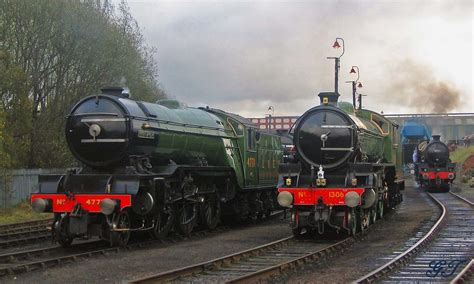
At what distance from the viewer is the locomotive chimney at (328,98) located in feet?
47.4

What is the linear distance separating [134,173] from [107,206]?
1137 mm

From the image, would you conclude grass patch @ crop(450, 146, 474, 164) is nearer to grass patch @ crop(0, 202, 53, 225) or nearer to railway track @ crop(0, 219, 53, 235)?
grass patch @ crop(0, 202, 53, 225)

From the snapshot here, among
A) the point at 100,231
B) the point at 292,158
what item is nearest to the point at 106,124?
the point at 100,231

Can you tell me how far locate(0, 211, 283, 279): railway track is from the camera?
33.0 ft

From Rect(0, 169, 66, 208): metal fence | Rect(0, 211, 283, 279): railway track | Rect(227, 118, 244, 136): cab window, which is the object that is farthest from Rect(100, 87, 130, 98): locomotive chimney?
Rect(0, 169, 66, 208): metal fence

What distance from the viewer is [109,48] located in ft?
93.7

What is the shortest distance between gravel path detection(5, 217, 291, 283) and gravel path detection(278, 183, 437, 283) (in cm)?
231

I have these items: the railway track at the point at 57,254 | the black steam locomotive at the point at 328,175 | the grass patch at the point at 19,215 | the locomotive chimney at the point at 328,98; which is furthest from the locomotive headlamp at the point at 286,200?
the grass patch at the point at 19,215

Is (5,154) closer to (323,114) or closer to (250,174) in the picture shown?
(250,174)

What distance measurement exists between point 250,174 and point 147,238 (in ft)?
16.2

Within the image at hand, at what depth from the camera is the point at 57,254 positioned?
39.2ft

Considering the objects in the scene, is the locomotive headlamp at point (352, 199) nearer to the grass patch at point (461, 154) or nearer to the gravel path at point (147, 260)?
the gravel path at point (147, 260)

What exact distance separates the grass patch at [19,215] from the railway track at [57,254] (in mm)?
8303

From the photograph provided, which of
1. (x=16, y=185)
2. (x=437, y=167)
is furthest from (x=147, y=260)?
(x=437, y=167)
